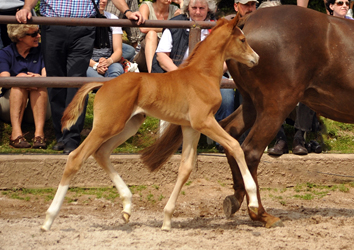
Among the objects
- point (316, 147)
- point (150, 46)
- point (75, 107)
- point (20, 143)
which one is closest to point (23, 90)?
point (20, 143)

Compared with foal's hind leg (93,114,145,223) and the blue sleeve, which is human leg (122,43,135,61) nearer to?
the blue sleeve

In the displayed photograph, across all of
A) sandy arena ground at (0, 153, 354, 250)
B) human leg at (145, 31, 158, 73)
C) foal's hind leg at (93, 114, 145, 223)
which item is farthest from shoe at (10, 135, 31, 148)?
foal's hind leg at (93, 114, 145, 223)

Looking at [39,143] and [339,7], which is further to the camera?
[339,7]

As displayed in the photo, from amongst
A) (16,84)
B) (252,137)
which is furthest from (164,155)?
(16,84)

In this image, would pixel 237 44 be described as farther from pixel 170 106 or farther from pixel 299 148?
pixel 299 148

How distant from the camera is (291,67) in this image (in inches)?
171

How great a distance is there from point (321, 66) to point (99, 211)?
2.47 meters

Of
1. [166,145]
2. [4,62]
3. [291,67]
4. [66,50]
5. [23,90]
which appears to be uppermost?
[291,67]

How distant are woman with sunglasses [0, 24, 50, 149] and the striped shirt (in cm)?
36

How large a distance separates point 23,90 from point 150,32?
173 centimetres

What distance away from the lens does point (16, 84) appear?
5.49 metres

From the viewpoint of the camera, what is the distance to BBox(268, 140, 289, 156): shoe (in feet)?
19.7

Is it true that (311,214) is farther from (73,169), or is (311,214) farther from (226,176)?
(73,169)

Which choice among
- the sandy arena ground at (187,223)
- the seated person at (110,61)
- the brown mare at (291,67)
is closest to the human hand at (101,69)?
the seated person at (110,61)
